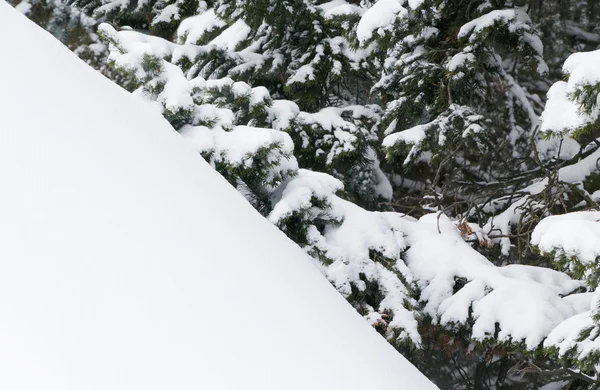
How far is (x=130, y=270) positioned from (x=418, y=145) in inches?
98.4

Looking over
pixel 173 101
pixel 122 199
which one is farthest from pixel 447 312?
pixel 122 199

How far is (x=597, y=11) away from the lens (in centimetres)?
564

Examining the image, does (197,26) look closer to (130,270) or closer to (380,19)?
(380,19)

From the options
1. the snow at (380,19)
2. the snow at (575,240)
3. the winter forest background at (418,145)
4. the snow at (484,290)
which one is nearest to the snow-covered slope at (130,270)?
the snow at (575,240)

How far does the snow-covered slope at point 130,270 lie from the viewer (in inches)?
44.7

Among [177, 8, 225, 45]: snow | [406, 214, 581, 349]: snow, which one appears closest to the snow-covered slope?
[406, 214, 581, 349]: snow

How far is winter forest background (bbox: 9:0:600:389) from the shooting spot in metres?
2.55

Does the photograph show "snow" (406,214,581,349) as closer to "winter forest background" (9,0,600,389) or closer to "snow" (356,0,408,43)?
"winter forest background" (9,0,600,389)

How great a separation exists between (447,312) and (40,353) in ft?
6.27

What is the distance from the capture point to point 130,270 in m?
1.33

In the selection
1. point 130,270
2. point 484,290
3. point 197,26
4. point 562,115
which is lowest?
point 484,290

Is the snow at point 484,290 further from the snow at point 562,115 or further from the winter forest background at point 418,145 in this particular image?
the snow at point 562,115

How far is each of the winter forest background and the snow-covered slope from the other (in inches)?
27.7

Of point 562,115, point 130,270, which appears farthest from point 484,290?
point 130,270
